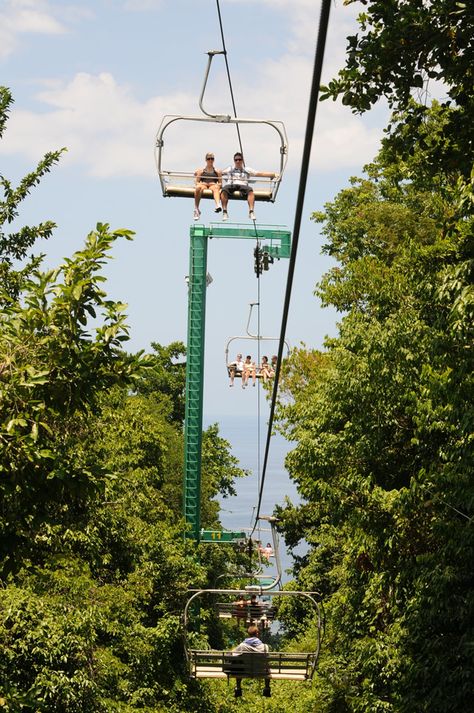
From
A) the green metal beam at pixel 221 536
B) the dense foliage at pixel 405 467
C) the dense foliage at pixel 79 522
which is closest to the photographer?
the dense foliage at pixel 79 522

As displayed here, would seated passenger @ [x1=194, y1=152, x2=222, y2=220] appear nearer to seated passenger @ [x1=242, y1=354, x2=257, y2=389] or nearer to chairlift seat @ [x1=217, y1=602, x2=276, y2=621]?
chairlift seat @ [x1=217, y1=602, x2=276, y2=621]

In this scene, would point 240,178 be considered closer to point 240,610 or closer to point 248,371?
point 240,610

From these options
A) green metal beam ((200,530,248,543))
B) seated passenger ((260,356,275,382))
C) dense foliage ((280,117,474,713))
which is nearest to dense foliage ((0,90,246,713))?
green metal beam ((200,530,248,543))

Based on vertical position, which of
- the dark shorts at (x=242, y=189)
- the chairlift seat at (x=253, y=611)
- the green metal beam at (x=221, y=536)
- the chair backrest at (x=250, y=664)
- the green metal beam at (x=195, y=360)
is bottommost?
the chair backrest at (x=250, y=664)

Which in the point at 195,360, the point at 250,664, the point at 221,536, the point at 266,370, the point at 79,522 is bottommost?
the point at 250,664

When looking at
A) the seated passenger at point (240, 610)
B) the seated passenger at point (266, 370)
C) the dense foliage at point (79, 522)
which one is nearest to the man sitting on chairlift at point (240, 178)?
the dense foliage at point (79, 522)

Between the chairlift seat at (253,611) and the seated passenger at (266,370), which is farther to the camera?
the seated passenger at (266,370)

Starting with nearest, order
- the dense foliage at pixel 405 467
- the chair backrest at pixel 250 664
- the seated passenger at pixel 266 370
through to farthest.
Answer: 1. the dense foliage at pixel 405 467
2. the chair backrest at pixel 250 664
3. the seated passenger at pixel 266 370

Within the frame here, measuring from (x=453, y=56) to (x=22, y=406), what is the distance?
5298mm

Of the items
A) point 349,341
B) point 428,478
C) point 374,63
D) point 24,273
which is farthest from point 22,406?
point 349,341

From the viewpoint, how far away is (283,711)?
112 feet

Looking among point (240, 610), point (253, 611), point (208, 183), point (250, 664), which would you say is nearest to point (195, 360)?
point (208, 183)

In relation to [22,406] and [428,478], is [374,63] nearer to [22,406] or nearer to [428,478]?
[22,406]

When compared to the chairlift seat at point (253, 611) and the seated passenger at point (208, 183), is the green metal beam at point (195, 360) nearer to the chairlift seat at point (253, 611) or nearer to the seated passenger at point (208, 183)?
the seated passenger at point (208, 183)
